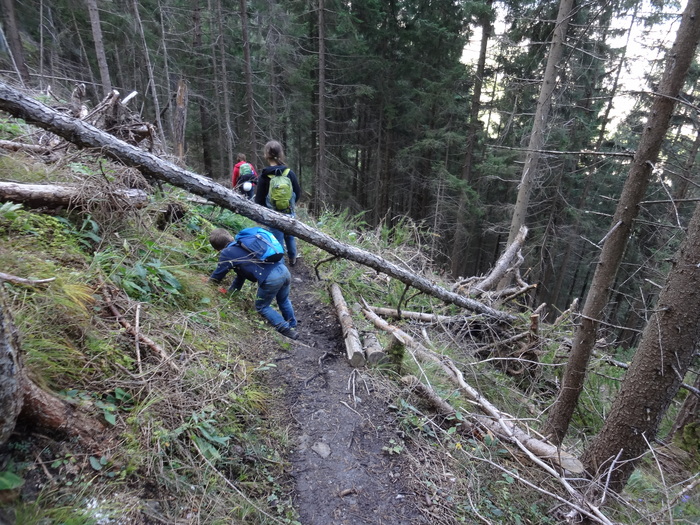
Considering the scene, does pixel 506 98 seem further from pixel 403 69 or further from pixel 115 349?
pixel 115 349

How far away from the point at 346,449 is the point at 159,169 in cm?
334

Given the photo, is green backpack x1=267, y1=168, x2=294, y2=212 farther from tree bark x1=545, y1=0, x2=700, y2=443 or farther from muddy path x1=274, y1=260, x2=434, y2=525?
tree bark x1=545, y1=0, x2=700, y2=443

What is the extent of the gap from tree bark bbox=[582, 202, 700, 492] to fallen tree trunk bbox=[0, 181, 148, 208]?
497cm

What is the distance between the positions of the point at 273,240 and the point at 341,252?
90 cm

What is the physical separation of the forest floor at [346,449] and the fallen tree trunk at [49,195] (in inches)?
101

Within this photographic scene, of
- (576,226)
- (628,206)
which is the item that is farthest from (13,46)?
(576,226)

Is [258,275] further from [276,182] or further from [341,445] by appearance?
[341,445]

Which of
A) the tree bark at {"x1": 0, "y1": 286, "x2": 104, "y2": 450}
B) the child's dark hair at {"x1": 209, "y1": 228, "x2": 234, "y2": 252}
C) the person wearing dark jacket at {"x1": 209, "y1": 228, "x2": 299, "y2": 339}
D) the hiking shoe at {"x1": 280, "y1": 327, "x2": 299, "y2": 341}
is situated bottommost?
the hiking shoe at {"x1": 280, "y1": 327, "x2": 299, "y2": 341}

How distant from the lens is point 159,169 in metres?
3.54

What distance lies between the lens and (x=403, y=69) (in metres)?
17.8

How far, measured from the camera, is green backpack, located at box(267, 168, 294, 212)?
5.12m

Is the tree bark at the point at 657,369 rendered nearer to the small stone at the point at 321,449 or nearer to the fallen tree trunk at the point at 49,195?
the small stone at the point at 321,449

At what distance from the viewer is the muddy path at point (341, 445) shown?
7.89 ft

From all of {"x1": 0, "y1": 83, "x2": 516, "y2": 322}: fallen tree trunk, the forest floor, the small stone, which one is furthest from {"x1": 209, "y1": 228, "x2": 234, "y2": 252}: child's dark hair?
the small stone
